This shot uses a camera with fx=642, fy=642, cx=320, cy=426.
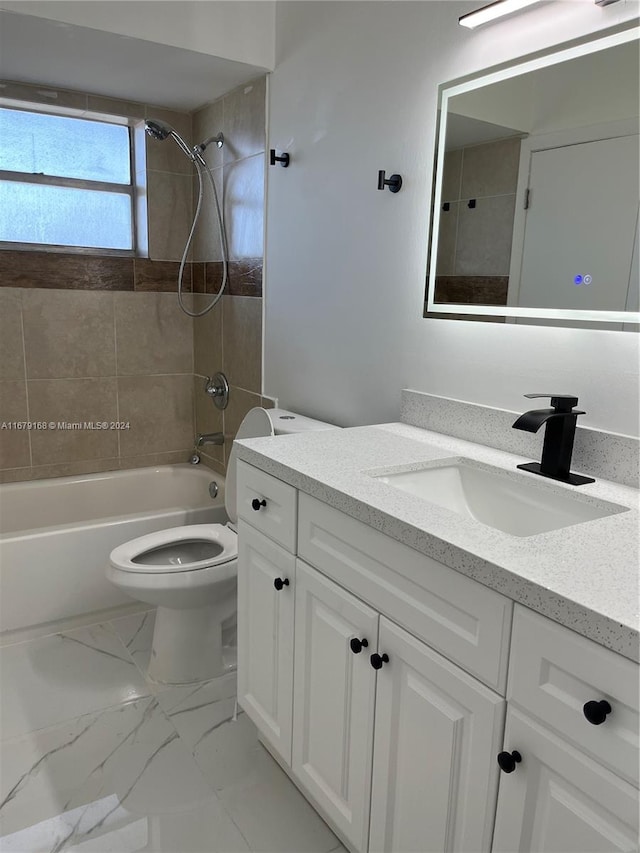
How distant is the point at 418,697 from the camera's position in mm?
1131

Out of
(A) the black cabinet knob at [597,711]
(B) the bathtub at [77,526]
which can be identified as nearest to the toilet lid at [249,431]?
(B) the bathtub at [77,526]

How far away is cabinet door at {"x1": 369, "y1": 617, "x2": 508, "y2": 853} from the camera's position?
3.29ft

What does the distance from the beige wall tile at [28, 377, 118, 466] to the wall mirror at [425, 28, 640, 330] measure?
191 cm

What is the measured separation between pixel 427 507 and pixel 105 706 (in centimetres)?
143

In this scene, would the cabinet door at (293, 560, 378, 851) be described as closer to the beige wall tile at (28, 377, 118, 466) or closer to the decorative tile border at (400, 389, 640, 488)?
the decorative tile border at (400, 389, 640, 488)

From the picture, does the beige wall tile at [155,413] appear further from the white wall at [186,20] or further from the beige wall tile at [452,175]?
the beige wall tile at [452,175]

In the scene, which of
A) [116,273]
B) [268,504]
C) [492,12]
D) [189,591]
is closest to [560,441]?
[268,504]

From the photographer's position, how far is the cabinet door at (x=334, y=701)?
1.27 m

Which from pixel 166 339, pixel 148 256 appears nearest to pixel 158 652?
pixel 166 339

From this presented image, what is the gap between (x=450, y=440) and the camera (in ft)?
5.55

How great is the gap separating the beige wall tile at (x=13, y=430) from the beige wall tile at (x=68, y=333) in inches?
3.7

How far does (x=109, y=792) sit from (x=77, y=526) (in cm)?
106

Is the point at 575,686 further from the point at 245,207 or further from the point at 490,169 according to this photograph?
the point at 245,207

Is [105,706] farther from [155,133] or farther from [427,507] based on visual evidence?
[155,133]
